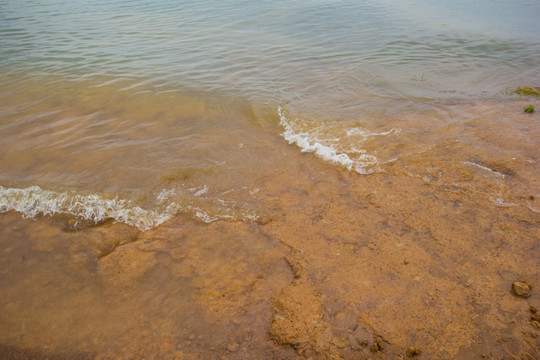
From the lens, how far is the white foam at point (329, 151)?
13.6 feet

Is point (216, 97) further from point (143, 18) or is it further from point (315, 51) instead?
point (143, 18)

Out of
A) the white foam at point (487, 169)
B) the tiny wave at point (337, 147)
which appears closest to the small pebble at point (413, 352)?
the tiny wave at point (337, 147)

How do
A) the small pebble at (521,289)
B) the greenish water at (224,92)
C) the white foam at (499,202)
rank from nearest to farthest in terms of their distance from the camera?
the small pebble at (521,289) → the white foam at (499,202) → the greenish water at (224,92)

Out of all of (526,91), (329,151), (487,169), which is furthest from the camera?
(526,91)

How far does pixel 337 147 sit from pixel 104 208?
10.8 feet

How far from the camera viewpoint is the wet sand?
7.46 feet

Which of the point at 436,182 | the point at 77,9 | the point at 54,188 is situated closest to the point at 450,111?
the point at 436,182

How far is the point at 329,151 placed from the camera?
4.48 m

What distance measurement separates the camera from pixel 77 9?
15148mm

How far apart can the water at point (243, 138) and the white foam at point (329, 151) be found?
0.03m

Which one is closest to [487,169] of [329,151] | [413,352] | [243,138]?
[329,151]

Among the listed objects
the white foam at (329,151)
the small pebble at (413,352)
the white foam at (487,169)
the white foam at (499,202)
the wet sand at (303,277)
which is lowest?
the small pebble at (413,352)

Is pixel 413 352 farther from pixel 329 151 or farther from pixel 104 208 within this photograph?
pixel 104 208

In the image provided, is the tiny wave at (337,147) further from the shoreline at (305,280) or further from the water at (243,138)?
the shoreline at (305,280)
